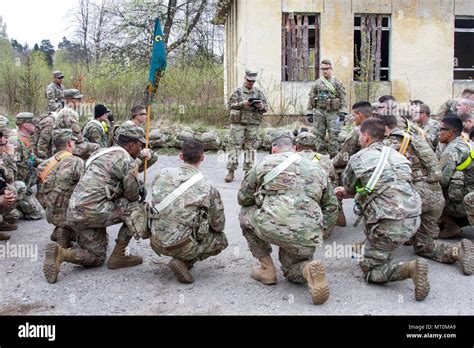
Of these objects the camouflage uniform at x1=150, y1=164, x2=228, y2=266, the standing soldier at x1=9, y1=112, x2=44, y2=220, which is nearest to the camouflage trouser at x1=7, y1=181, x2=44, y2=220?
the standing soldier at x1=9, y1=112, x2=44, y2=220

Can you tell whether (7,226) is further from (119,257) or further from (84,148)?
(119,257)

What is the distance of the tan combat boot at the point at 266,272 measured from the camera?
15.3ft

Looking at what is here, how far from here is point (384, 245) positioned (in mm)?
4461

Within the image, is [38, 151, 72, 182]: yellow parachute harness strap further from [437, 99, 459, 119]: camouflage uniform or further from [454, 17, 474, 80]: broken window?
[454, 17, 474, 80]: broken window

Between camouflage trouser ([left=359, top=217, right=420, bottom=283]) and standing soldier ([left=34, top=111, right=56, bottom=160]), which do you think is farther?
standing soldier ([left=34, top=111, right=56, bottom=160])

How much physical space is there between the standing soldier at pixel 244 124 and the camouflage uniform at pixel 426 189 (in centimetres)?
418

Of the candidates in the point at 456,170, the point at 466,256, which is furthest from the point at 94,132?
the point at 466,256

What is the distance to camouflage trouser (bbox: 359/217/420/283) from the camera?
4.39m

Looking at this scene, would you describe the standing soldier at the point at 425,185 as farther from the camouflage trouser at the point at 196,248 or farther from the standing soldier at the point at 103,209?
the standing soldier at the point at 103,209

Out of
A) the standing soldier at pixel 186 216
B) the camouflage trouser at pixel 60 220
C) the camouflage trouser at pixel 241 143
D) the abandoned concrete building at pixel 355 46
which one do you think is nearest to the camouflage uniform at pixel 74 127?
the camouflage trouser at pixel 60 220

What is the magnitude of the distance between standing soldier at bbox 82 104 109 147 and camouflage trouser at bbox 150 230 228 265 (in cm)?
396

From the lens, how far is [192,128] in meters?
12.5

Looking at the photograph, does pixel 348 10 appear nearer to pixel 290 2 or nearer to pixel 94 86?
pixel 290 2
